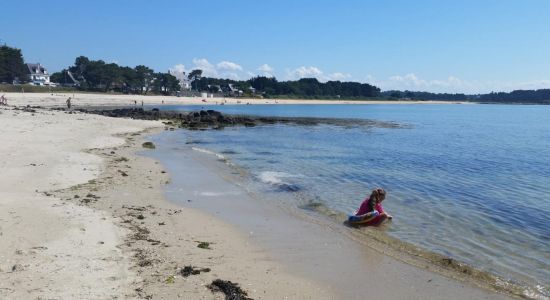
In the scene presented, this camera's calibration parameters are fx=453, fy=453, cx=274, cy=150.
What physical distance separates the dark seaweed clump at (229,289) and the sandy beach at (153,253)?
97mm

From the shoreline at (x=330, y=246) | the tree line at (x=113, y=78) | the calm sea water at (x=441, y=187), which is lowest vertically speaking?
the calm sea water at (x=441, y=187)

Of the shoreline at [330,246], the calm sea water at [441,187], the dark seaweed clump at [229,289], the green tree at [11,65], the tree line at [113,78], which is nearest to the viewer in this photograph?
the dark seaweed clump at [229,289]

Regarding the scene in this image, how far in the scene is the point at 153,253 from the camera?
8.77m

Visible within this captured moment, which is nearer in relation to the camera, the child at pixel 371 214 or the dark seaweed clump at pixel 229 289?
the dark seaweed clump at pixel 229 289

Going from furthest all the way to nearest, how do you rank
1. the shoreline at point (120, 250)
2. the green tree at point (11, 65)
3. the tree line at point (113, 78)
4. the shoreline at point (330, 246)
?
the tree line at point (113, 78), the green tree at point (11, 65), the shoreline at point (330, 246), the shoreline at point (120, 250)

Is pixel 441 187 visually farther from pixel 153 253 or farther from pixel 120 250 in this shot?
pixel 120 250

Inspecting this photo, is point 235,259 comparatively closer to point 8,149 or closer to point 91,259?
point 91,259

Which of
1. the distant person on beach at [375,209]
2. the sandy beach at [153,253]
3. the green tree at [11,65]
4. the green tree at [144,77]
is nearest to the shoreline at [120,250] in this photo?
the sandy beach at [153,253]

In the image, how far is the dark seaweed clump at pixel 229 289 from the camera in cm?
702

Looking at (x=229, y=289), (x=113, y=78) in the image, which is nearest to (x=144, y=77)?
(x=113, y=78)

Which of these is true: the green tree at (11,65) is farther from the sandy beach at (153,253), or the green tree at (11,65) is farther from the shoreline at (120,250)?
the shoreline at (120,250)

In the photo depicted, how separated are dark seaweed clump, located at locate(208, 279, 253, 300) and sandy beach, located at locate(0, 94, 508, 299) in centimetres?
10

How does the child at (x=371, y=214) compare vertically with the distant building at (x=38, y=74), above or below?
below

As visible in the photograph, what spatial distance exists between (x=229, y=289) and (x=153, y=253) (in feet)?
7.47
